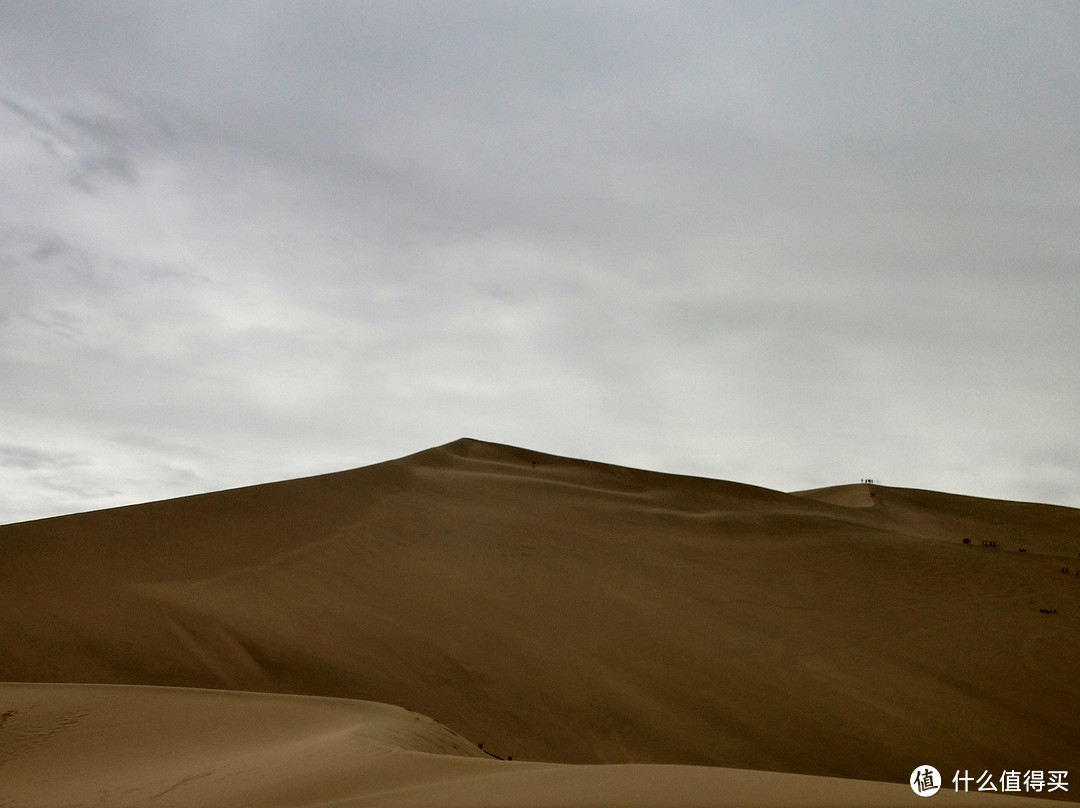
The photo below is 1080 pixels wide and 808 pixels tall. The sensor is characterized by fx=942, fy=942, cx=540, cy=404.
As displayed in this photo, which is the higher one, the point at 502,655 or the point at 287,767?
the point at 502,655

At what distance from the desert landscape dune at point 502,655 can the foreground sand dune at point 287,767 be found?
0.03 meters

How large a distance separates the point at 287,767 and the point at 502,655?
565 cm

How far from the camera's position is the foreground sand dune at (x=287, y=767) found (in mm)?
4434

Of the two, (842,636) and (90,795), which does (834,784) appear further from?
(842,636)

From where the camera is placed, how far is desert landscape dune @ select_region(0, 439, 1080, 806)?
595 centimetres

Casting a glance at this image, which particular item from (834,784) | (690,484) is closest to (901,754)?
(834,784)

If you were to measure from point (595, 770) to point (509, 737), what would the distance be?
462 centimetres

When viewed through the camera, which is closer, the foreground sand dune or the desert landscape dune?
the foreground sand dune

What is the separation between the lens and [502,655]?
11258 mm

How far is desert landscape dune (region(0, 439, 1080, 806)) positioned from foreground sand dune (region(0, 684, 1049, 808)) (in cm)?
3

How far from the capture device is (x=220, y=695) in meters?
8.70

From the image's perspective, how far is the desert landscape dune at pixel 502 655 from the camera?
5953mm

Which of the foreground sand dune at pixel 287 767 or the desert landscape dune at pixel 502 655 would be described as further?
the desert landscape dune at pixel 502 655

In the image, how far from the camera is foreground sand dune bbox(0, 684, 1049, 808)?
14.5 feet
